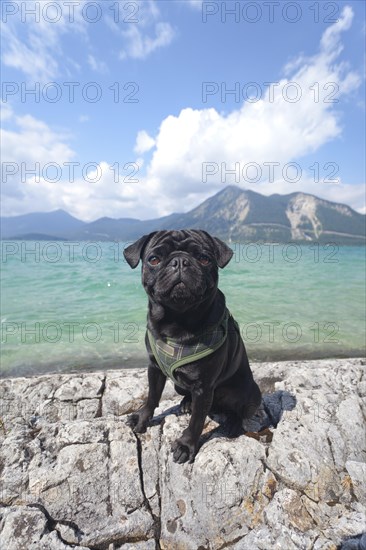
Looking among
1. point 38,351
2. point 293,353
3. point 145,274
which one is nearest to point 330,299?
point 293,353

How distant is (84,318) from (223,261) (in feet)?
30.0

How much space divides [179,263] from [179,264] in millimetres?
13

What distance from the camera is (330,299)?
1578cm

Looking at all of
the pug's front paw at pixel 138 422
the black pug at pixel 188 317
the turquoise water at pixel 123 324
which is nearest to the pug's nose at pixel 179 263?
the black pug at pixel 188 317

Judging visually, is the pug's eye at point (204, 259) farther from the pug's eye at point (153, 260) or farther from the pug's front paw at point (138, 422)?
the pug's front paw at point (138, 422)

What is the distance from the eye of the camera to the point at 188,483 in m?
3.11

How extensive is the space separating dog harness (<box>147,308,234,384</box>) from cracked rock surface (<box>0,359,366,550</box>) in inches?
39.9

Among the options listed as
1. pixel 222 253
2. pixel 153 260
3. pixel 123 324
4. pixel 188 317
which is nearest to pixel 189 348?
pixel 188 317

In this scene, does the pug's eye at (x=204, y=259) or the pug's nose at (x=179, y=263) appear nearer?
the pug's nose at (x=179, y=263)

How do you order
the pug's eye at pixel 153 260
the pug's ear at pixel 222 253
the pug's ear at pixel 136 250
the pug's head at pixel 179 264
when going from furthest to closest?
the pug's ear at pixel 136 250 → the pug's ear at pixel 222 253 → the pug's eye at pixel 153 260 → the pug's head at pixel 179 264

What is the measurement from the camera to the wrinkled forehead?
3346mm

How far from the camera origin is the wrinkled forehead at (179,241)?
3.35m

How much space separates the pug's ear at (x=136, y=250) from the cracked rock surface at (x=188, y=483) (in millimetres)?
1963

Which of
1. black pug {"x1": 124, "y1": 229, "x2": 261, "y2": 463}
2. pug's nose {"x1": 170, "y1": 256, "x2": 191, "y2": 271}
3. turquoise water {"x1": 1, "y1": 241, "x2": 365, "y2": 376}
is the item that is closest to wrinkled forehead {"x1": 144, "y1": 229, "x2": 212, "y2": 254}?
black pug {"x1": 124, "y1": 229, "x2": 261, "y2": 463}
